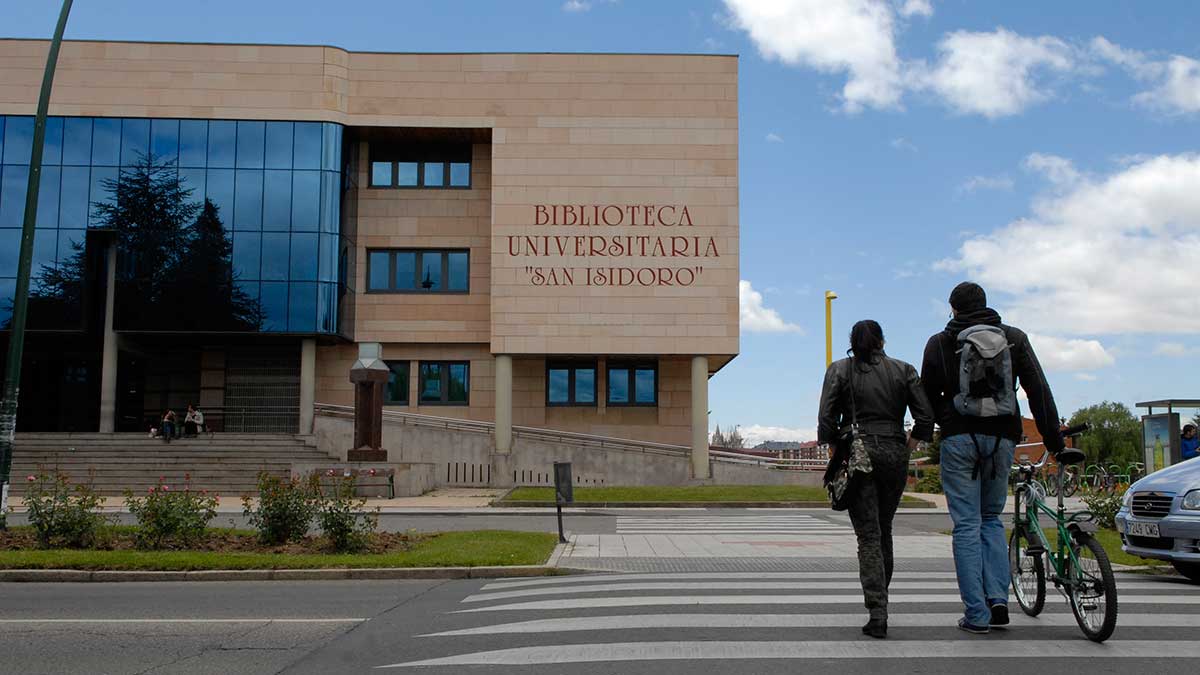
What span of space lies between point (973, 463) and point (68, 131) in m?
38.0

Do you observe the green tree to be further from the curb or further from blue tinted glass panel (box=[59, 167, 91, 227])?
the curb

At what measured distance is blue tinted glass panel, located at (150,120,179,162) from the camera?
123ft

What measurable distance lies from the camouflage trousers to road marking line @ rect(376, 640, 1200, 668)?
31 cm

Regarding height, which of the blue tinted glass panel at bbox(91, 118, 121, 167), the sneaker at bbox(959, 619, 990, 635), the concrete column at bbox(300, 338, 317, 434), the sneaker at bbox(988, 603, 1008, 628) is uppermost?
the blue tinted glass panel at bbox(91, 118, 121, 167)

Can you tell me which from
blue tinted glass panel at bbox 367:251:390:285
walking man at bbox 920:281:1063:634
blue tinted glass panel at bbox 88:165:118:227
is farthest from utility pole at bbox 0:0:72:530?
blue tinted glass panel at bbox 367:251:390:285

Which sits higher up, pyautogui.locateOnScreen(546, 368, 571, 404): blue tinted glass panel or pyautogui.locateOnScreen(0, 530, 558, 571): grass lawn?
pyautogui.locateOnScreen(546, 368, 571, 404): blue tinted glass panel

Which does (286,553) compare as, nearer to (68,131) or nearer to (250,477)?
(250,477)

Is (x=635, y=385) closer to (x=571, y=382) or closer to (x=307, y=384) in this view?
(x=571, y=382)

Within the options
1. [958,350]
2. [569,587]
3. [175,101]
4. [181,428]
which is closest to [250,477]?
[181,428]

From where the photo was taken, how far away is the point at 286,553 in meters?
12.3

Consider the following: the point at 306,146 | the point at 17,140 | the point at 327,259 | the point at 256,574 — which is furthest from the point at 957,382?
the point at 17,140

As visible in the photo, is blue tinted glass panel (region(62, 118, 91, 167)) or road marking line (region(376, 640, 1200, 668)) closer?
road marking line (region(376, 640, 1200, 668))

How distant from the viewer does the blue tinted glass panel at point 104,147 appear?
1468 inches

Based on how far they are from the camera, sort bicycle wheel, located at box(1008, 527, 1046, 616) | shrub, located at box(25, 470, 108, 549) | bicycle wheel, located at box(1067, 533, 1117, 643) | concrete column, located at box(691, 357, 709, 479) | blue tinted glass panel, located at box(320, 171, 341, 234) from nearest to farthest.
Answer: bicycle wheel, located at box(1067, 533, 1117, 643)
bicycle wheel, located at box(1008, 527, 1046, 616)
shrub, located at box(25, 470, 108, 549)
blue tinted glass panel, located at box(320, 171, 341, 234)
concrete column, located at box(691, 357, 709, 479)
